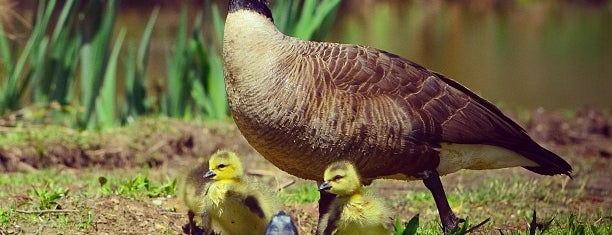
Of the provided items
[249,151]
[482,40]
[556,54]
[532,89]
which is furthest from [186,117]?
[482,40]

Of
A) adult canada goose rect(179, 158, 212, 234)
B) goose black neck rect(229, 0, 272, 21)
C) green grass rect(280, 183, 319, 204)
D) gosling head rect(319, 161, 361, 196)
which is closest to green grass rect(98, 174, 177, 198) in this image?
adult canada goose rect(179, 158, 212, 234)

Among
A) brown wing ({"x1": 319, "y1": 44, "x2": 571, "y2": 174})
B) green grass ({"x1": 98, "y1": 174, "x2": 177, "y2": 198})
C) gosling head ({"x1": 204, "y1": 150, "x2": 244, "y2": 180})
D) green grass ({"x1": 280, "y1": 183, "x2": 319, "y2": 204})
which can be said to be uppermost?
brown wing ({"x1": 319, "y1": 44, "x2": 571, "y2": 174})

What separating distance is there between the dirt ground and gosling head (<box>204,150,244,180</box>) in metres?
0.72

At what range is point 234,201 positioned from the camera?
218 inches

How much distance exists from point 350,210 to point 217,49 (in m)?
12.6

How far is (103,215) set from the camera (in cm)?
617

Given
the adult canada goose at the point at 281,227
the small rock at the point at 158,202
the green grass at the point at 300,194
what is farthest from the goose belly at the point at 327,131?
the green grass at the point at 300,194

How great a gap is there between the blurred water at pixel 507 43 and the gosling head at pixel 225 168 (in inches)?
430

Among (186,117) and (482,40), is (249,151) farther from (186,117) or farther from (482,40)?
(482,40)

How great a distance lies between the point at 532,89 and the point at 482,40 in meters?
7.52

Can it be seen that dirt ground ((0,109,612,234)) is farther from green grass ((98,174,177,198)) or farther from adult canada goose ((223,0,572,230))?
adult canada goose ((223,0,572,230))

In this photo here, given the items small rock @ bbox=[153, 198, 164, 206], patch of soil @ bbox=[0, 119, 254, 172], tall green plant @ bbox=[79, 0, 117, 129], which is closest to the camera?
small rock @ bbox=[153, 198, 164, 206]

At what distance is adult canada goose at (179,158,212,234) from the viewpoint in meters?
6.00

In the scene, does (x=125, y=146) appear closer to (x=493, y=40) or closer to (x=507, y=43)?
(x=507, y=43)
